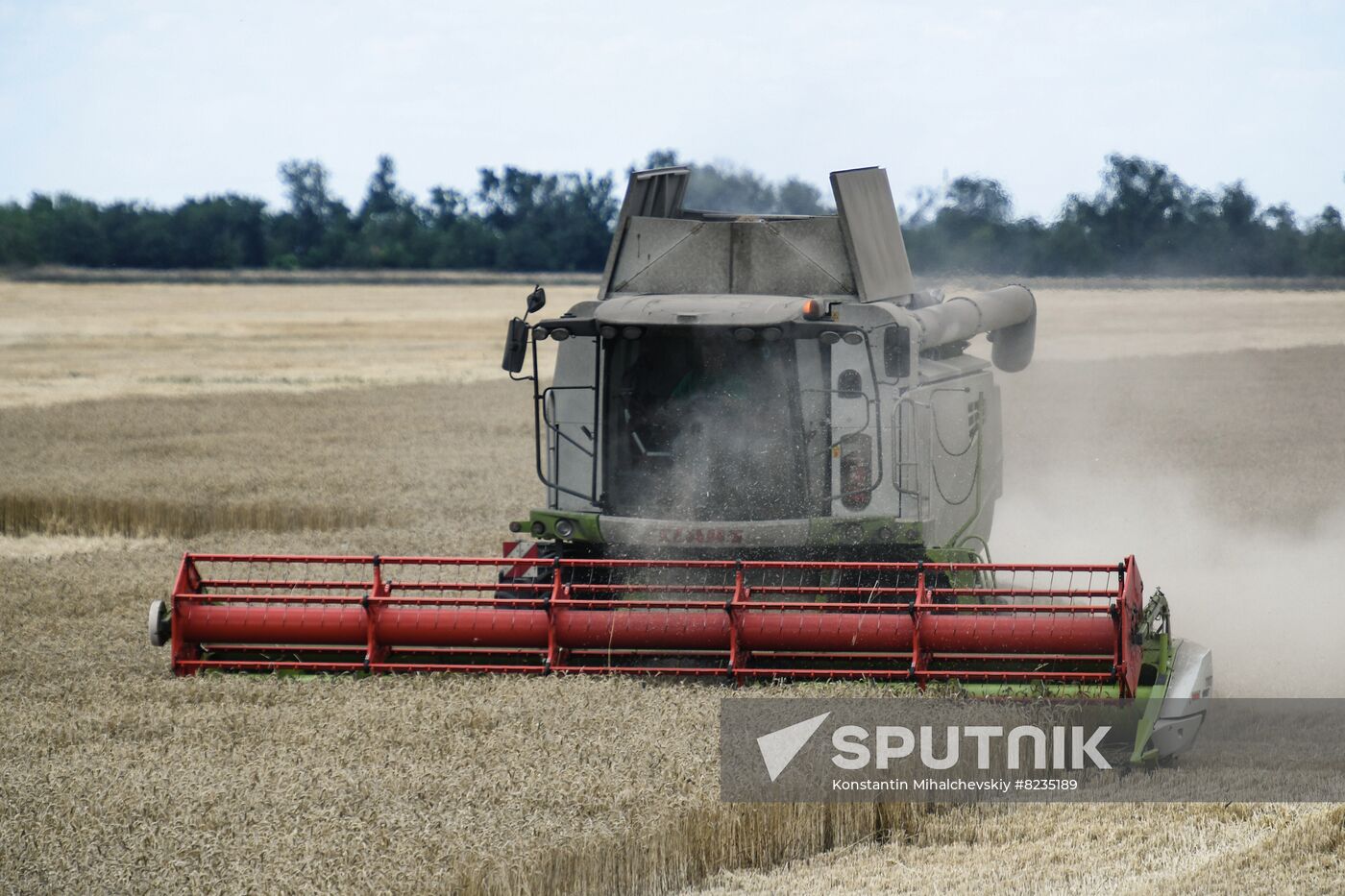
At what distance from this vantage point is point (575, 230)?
5875 centimetres

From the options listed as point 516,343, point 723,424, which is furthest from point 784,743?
point 516,343

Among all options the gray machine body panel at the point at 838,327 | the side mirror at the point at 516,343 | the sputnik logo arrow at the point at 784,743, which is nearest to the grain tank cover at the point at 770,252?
the gray machine body panel at the point at 838,327

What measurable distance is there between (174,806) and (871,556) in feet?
13.3

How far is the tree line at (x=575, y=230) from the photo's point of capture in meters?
15.6

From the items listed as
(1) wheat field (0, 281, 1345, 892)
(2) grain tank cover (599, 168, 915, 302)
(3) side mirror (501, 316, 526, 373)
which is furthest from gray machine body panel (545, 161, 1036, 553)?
(1) wheat field (0, 281, 1345, 892)

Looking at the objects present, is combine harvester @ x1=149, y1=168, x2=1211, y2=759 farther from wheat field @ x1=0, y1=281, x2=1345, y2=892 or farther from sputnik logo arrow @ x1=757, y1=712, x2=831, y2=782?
sputnik logo arrow @ x1=757, y1=712, x2=831, y2=782

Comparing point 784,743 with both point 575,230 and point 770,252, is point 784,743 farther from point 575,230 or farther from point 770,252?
point 575,230

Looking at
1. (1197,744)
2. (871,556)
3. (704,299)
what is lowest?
(1197,744)

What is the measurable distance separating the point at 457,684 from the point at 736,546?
65.8 inches

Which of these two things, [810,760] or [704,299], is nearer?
[810,760]

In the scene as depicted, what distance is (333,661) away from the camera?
27.4 ft

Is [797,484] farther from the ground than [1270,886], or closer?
farther from the ground

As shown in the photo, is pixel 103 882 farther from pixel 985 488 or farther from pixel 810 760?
pixel 985 488

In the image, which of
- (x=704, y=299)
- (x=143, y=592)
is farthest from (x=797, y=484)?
(x=143, y=592)
